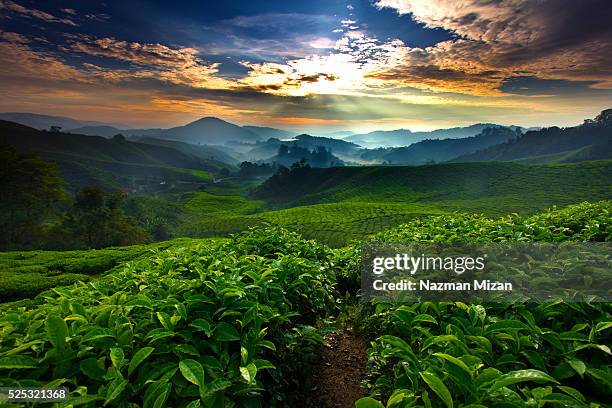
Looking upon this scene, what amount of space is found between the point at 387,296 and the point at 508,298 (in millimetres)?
1326

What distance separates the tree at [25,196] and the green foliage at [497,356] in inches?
2723

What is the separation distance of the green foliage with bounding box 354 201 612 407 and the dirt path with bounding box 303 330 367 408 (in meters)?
1.01

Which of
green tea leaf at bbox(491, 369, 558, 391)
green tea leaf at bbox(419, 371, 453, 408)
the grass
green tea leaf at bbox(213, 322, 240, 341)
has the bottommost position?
the grass

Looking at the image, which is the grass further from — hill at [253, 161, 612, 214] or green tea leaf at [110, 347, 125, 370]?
hill at [253, 161, 612, 214]

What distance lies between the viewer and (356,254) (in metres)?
8.38

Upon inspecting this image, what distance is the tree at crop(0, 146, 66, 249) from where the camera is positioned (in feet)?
182

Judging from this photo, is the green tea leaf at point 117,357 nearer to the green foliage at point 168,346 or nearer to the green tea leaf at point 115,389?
the green foliage at point 168,346

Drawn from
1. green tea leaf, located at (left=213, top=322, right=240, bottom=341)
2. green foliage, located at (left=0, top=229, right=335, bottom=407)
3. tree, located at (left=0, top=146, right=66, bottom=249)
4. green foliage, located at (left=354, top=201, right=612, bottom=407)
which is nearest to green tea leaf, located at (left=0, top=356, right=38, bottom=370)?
green foliage, located at (left=0, top=229, right=335, bottom=407)

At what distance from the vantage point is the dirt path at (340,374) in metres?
4.52

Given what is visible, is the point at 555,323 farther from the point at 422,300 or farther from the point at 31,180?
the point at 31,180

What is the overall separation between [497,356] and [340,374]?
303cm

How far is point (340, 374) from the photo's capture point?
5289 mm

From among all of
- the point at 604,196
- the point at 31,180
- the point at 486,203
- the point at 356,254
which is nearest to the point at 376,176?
the point at 486,203

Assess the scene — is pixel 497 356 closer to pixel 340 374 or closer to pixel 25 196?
pixel 340 374
